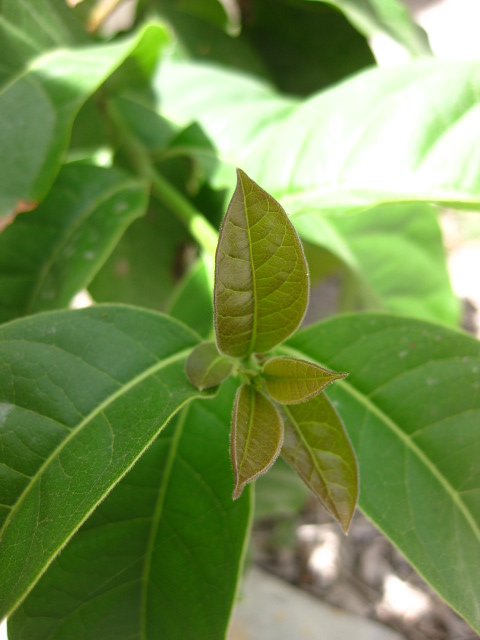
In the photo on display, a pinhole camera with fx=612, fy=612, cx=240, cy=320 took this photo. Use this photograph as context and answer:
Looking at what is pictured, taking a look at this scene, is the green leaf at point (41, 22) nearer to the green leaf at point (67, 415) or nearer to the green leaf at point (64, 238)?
the green leaf at point (64, 238)

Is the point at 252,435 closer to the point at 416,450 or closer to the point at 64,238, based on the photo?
the point at 416,450

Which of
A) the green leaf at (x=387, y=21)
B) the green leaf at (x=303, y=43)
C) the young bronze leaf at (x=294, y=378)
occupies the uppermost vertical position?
the green leaf at (x=303, y=43)

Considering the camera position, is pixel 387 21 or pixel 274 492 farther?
pixel 274 492

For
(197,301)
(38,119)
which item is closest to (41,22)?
(38,119)

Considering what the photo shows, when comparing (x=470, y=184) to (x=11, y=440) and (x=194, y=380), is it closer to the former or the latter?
(x=194, y=380)

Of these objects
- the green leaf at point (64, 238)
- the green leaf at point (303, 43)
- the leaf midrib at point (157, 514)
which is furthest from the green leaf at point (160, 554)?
the green leaf at point (303, 43)
